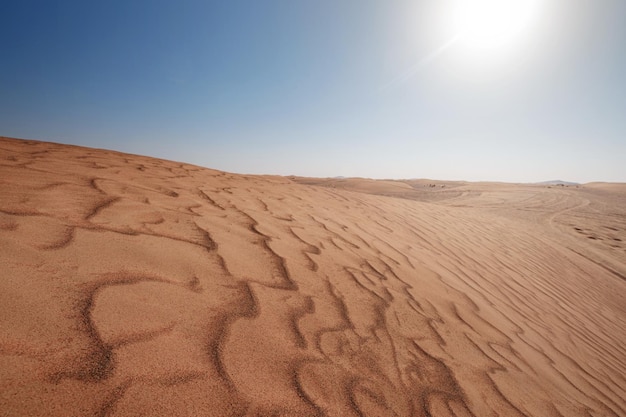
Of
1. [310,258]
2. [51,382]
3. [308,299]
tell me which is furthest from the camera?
[310,258]

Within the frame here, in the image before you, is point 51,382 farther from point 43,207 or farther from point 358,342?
point 43,207

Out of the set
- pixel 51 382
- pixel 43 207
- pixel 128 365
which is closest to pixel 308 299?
pixel 128 365

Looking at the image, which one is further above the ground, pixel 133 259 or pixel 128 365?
pixel 133 259

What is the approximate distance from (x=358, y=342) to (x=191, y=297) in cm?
74

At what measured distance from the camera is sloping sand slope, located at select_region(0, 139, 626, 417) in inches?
32.2

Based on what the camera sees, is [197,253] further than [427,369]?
Yes

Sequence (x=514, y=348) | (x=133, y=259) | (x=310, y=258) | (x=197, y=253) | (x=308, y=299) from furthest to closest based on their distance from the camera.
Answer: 1. (x=310, y=258)
2. (x=514, y=348)
3. (x=197, y=253)
4. (x=308, y=299)
5. (x=133, y=259)

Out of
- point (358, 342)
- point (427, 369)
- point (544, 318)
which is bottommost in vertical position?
point (544, 318)

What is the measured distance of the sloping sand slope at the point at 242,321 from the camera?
2.68ft

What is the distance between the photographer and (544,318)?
265 centimetres

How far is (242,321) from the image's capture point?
1.16 meters

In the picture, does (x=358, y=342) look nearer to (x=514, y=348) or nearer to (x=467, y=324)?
(x=467, y=324)

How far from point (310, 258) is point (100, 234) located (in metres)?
1.21

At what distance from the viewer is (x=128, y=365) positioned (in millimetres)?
823
